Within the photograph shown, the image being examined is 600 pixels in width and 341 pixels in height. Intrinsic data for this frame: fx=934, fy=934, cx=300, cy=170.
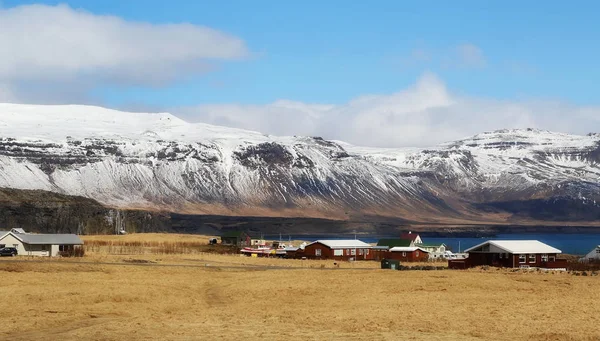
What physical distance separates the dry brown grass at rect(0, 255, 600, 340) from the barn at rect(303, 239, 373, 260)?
5280 centimetres

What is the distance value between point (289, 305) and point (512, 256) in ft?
169

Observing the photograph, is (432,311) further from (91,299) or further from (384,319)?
(91,299)

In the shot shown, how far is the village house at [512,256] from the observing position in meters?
100

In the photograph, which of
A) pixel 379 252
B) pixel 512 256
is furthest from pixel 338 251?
pixel 512 256

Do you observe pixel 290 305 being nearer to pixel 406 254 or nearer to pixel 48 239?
pixel 48 239

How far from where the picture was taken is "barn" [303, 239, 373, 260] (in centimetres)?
12912

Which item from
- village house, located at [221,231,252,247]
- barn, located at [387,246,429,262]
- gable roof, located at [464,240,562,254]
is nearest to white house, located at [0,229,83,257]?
barn, located at [387,246,429,262]

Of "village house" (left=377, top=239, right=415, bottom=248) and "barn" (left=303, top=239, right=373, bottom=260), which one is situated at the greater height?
"village house" (left=377, top=239, right=415, bottom=248)

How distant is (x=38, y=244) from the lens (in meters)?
113

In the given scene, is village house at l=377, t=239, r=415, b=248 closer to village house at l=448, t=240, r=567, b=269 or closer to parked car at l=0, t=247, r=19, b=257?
village house at l=448, t=240, r=567, b=269

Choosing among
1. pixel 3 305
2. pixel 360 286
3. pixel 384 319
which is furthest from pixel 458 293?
pixel 3 305

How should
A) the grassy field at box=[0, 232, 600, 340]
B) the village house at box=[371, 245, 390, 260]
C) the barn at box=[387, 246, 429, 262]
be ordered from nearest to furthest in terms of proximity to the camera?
1. the grassy field at box=[0, 232, 600, 340]
2. the barn at box=[387, 246, 429, 262]
3. the village house at box=[371, 245, 390, 260]

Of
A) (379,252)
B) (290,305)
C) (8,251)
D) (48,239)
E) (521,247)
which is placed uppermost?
(48,239)

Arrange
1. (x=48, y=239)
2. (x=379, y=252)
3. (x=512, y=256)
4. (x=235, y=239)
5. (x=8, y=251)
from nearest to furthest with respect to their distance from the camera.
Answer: (x=512, y=256) → (x=8, y=251) → (x=48, y=239) → (x=379, y=252) → (x=235, y=239)
